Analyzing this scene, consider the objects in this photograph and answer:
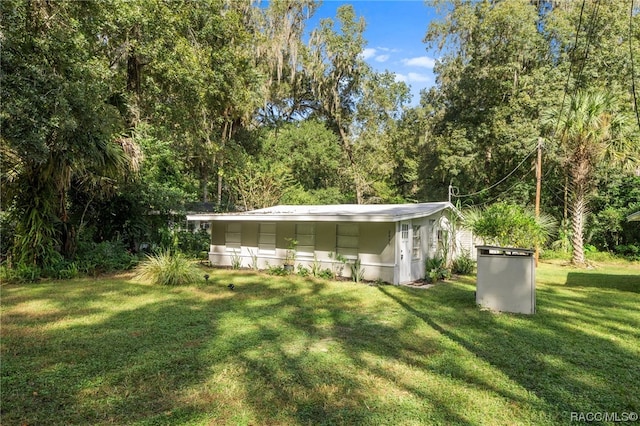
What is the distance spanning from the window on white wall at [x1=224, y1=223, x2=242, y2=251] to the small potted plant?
221 cm

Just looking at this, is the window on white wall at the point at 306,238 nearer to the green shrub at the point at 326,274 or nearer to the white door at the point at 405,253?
the green shrub at the point at 326,274

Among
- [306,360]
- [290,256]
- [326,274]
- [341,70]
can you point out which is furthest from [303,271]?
[341,70]

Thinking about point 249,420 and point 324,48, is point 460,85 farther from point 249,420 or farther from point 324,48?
point 249,420

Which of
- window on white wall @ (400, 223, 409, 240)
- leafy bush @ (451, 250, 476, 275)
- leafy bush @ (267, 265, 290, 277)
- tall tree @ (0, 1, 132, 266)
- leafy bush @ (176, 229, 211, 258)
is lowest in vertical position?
leafy bush @ (267, 265, 290, 277)

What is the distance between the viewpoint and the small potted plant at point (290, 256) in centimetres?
1202

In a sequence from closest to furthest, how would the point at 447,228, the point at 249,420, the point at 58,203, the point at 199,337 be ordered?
the point at 249,420
the point at 199,337
the point at 58,203
the point at 447,228

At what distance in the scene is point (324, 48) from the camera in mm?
25422

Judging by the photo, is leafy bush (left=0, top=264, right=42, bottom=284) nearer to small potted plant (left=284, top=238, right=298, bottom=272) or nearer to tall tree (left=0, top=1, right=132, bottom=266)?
tall tree (left=0, top=1, right=132, bottom=266)

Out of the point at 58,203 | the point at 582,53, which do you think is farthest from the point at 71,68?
the point at 582,53

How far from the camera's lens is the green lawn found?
345 centimetres

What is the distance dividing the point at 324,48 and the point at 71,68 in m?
19.9

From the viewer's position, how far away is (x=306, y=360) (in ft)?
15.3

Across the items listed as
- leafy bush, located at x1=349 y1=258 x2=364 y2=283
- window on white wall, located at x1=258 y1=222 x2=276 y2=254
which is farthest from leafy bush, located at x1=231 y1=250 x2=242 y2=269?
leafy bush, located at x1=349 y1=258 x2=364 y2=283

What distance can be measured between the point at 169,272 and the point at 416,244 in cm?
697
